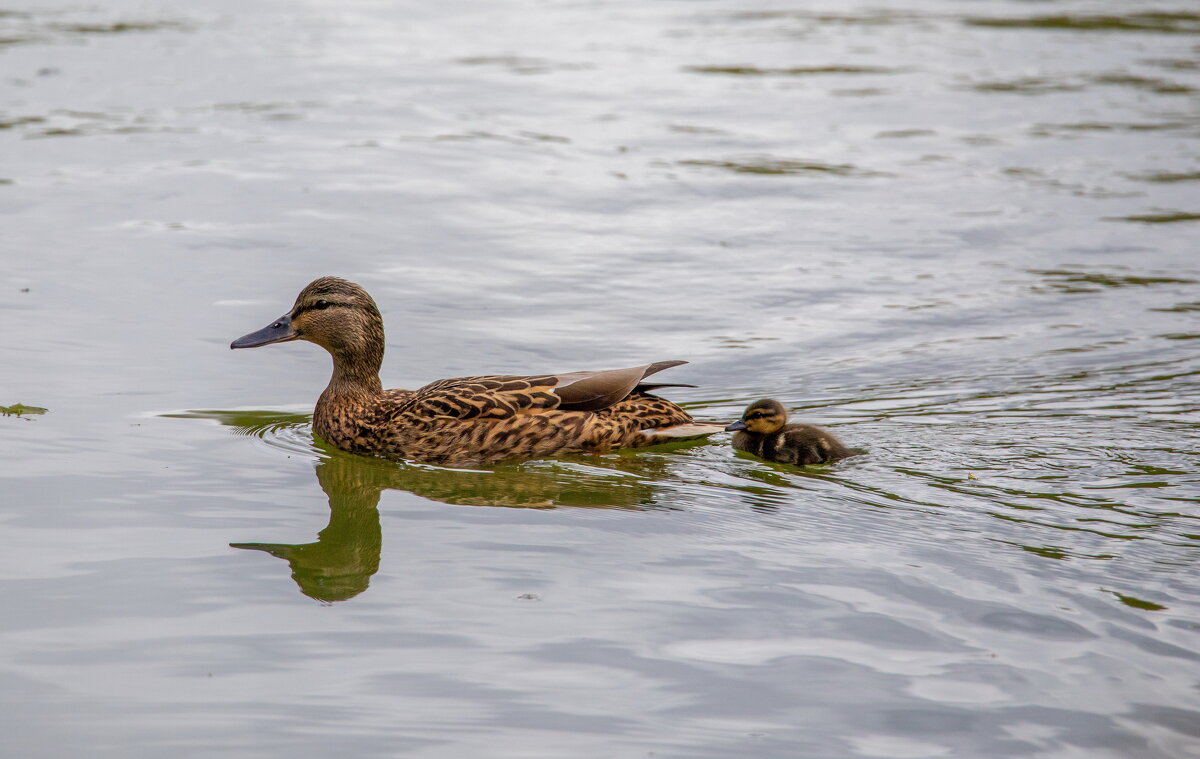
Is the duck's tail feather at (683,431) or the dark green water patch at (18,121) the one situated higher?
the dark green water patch at (18,121)

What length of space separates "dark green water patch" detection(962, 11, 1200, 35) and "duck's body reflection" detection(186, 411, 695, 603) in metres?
15.9

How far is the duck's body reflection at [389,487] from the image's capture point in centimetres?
570

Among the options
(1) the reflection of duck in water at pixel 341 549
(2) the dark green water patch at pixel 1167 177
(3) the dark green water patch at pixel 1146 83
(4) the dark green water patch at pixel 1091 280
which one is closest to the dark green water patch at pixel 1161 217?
(2) the dark green water patch at pixel 1167 177

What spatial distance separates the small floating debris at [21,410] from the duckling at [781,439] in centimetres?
343

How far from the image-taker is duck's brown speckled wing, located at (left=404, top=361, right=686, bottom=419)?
7.18 metres

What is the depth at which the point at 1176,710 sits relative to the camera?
14.5 ft

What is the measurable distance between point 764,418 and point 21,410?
368 centimetres

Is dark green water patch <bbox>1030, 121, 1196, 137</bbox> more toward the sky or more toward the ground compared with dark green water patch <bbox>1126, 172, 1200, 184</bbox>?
more toward the sky

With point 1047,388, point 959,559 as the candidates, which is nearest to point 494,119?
point 1047,388

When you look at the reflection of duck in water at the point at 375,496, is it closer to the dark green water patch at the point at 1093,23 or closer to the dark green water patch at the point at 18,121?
the dark green water patch at the point at 18,121

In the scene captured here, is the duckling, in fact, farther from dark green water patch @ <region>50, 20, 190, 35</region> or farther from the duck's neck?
dark green water patch @ <region>50, 20, 190, 35</region>

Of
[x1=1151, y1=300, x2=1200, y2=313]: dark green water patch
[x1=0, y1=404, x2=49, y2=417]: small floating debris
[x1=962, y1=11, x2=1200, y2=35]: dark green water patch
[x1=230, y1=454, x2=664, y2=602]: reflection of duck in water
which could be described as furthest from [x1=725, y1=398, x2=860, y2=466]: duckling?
[x1=962, y1=11, x2=1200, y2=35]: dark green water patch

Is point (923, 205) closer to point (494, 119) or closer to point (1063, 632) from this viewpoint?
point (494, 119)

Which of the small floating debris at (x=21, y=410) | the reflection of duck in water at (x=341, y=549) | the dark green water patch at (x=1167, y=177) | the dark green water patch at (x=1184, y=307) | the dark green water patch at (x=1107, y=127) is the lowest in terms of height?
the reflection of duck in water at (x=341, y=549)
